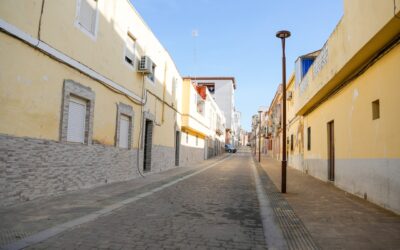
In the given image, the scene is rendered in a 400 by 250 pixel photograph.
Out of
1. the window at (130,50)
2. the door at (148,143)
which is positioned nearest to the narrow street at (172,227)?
the window at (130,50)

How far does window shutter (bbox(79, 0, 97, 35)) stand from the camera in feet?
29.6

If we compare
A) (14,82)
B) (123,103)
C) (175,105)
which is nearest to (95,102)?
(123,103)

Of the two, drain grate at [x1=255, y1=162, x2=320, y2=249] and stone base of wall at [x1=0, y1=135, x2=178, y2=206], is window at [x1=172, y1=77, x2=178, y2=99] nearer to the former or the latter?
stone base of wall at [x1=0, y1=135, x2=178, y2=206]

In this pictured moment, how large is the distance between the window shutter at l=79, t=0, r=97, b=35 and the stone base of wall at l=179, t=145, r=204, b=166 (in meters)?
13.4

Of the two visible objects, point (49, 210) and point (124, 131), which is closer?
point (49, 210)

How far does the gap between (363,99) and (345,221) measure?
13.2 ft

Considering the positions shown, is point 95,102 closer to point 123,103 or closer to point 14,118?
point 123,103

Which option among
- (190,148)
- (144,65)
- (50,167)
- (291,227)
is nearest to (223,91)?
(190,148)

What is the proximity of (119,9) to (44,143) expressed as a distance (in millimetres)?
6061

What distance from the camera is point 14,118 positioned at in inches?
251

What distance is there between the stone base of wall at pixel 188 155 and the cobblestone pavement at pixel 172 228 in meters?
14.5

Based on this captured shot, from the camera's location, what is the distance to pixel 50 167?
24.8ft

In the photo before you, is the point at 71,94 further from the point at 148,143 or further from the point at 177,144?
the point at 177,144

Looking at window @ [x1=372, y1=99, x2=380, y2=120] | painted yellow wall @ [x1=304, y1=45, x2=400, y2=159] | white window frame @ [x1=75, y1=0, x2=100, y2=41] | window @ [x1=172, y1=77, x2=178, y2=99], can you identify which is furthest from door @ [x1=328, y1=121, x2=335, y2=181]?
window @ [x1=172, y1=77, x2=178, y2=99]
